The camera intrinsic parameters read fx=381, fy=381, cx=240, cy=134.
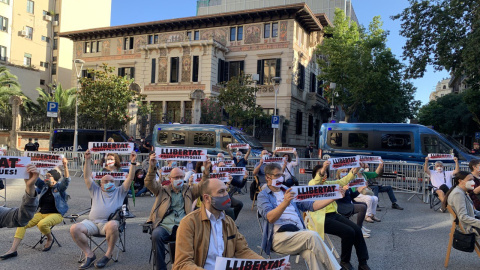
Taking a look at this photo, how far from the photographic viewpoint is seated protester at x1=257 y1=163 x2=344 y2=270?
179 inches

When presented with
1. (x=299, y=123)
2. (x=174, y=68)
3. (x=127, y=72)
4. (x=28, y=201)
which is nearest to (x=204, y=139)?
(x=28, y=201)

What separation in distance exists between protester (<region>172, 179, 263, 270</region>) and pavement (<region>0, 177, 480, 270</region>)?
2228mm

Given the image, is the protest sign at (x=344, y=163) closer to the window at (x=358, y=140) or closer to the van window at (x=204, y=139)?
the window at (x=358, y=140)

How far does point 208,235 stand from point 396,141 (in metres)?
15.7

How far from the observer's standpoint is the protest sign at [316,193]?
16.3 feet

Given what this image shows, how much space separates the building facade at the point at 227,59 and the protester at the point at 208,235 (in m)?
24.9

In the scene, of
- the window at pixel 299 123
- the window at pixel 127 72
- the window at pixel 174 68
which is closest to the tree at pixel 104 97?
the window at pixel 174 68

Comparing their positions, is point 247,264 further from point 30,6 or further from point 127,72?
point 30,6

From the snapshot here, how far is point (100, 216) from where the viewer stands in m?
5.87

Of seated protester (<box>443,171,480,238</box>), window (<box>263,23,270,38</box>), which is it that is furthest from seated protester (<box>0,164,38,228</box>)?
window (<box>263,23,270,38</box>)

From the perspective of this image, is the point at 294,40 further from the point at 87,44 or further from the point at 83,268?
the point at 83,268

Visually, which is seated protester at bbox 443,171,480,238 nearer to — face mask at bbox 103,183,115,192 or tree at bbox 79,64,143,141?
face mask at bbox 103,183,115,192

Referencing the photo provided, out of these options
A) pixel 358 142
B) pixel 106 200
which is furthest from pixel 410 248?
pixel 358 142

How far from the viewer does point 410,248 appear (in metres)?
7.00
